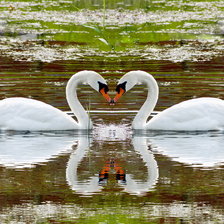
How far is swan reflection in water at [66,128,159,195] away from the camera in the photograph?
28.4 feet

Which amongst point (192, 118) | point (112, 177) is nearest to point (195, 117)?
point (192, 118)

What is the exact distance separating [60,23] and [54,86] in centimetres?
766

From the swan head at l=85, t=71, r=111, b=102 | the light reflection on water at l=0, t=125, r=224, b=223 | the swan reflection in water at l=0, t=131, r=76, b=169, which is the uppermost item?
the swan head at l=85, t=71, r=111, b=102

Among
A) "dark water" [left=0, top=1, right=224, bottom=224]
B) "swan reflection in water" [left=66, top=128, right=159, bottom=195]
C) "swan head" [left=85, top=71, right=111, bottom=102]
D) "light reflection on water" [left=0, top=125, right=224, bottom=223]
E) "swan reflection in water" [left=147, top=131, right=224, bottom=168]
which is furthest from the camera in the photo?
"swan head" [left=85, top=71, right=111, bottom=102]

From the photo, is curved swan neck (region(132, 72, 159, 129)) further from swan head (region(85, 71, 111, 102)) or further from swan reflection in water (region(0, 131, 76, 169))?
swan reflection in water (region(0, 131, 76, 169))

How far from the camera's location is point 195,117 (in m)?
12.2

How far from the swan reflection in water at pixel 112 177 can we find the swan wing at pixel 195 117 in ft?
5.04

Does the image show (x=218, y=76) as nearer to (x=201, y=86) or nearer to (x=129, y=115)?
(x=201, y=86)

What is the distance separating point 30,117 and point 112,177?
10.8 ft

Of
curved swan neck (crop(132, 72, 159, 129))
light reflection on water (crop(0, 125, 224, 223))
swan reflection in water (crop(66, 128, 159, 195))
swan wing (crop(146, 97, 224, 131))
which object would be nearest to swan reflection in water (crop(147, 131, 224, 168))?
light reflection on water (crop(0, 125, 224, 223))

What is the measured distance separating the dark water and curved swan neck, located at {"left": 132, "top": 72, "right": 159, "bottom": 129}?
0.66ft

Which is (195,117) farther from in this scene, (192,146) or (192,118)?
(192,146)

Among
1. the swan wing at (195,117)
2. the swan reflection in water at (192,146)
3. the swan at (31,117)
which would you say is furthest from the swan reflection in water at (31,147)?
the swan wing at (195,117)

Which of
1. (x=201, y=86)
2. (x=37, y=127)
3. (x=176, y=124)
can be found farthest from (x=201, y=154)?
(x=201, y=86)
